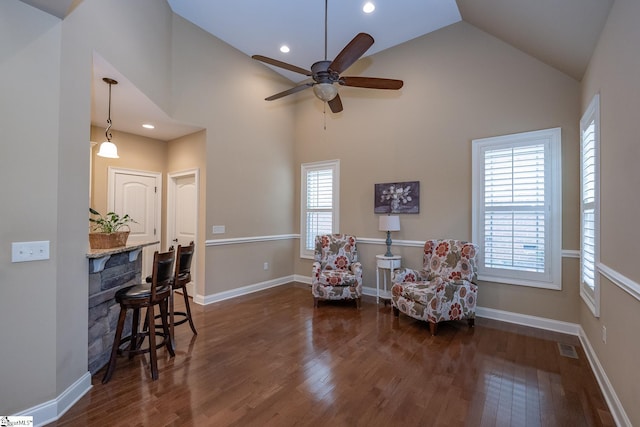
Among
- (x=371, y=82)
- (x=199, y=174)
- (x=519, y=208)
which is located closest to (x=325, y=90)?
(x=371, y=82)

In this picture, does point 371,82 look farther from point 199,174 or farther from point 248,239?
point 248,239

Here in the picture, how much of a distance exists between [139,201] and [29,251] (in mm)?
3351

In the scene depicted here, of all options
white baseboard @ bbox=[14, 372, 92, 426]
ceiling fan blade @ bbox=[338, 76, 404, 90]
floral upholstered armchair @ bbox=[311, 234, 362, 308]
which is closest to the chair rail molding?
floral upholstered armchair @ bbox=[311, 234, 362, 308]

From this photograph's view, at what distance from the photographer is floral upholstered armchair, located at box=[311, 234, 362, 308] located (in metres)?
4.42

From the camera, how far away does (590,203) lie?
288cm

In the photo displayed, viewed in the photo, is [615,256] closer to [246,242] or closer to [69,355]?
[69,355]

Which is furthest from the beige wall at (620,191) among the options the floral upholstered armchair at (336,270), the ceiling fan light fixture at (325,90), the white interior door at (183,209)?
the white interior door at (183,209)

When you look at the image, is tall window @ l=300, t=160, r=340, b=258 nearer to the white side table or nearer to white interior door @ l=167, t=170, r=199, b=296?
the white side table

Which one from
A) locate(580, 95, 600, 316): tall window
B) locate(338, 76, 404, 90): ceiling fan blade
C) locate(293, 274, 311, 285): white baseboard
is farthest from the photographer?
locate(293, 274, 311, 285): white baseboard

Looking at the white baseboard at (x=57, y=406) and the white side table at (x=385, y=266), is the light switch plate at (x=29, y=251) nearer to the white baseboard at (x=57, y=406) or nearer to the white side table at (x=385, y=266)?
the white baseboard at (x=57, y=406)

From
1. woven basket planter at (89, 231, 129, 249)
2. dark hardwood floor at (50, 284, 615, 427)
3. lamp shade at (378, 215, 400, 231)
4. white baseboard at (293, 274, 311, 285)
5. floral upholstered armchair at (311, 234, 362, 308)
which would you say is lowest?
dark hardwood floor at (50, 284, 615, 427)

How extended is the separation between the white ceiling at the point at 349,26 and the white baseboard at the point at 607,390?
9.41 feet

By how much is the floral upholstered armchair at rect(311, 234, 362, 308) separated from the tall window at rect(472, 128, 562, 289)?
178 cm

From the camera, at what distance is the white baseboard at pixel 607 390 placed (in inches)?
75.9
